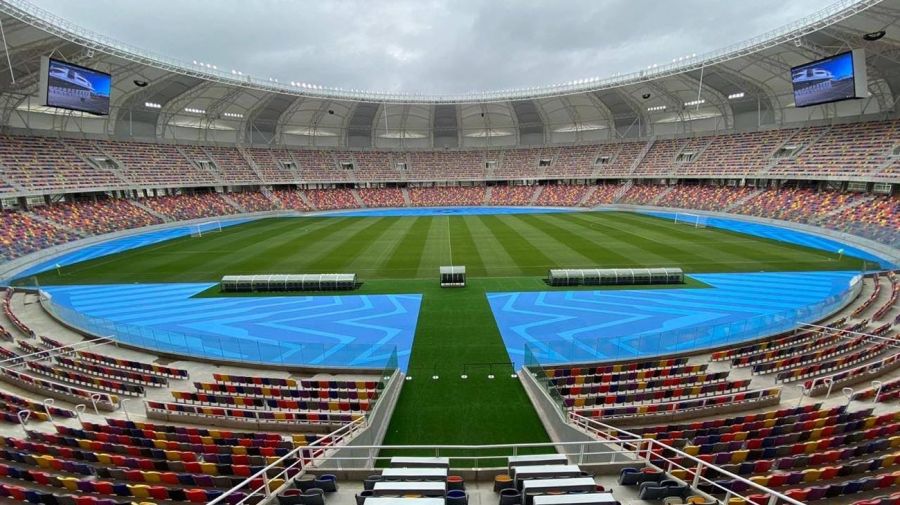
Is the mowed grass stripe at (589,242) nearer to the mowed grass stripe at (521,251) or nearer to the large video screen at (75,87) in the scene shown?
the mowed grass stripe at (521,251)

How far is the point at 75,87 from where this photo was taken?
3862 cm

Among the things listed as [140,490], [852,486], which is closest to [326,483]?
[140,490]

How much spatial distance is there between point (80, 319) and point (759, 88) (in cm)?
7478

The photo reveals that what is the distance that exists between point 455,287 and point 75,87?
40830 mm

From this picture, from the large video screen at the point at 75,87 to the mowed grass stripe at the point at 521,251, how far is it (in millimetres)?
42180

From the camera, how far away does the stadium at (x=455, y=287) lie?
8453 millimetres

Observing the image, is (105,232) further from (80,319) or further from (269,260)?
(80,319)

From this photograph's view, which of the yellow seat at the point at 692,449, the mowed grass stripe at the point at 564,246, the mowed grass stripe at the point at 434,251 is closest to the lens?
the yellow seat at the point at 692,449

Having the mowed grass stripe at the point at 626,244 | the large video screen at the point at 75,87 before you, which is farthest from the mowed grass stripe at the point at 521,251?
the large video screen at the point at 75,87

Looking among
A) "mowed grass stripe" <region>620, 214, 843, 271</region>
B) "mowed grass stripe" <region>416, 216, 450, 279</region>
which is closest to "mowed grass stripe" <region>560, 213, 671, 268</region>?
"mowed grass stripe" <region>620, 214, 843, 271</region>

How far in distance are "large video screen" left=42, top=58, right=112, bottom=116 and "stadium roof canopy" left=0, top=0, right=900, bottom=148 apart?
8.80ft

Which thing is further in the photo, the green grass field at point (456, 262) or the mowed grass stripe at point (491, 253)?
the mowed grass stripe at point (491, 253)

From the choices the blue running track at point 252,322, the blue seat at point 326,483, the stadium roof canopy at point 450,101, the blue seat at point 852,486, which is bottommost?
the blue running track at point 252,322

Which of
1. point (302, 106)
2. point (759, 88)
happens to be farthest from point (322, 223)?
point (759, 88)
